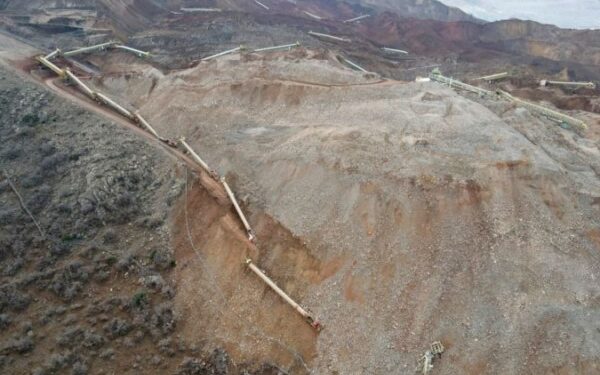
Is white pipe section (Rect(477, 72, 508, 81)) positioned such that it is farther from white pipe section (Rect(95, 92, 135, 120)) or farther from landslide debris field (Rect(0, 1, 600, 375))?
white pipe section (Rect(95, 92, 135, 120))

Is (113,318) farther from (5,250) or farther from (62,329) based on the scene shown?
(5,250)

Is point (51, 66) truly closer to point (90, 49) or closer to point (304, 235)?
point (90, 49)

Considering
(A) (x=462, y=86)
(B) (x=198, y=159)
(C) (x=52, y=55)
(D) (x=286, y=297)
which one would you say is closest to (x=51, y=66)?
(C) (x=52, y=55)

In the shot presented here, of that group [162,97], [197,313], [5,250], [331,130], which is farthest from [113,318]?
[162,97]

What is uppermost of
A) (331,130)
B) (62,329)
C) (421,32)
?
(421,32)

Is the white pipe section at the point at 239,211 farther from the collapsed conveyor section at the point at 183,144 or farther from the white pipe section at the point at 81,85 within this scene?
the white pipe section at the point at 81,85

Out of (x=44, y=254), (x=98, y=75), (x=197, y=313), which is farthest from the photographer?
(x=98, y=75)

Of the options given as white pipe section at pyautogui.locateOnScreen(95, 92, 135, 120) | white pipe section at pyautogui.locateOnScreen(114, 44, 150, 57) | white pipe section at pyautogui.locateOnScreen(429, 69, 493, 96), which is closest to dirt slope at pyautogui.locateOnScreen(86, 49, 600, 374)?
white pipe section at pyautogui.locateOnScreen(429, 69, 493, 96)

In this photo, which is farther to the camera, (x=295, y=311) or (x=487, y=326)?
(x=295, y=311)
